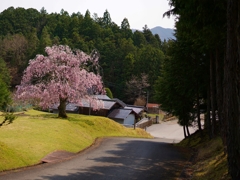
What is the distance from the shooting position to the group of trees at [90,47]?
66.8 metres

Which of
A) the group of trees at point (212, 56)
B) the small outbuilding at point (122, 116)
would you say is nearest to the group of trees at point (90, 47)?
the small outbuilding at point (122, 116)

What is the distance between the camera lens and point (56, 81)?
2781cm

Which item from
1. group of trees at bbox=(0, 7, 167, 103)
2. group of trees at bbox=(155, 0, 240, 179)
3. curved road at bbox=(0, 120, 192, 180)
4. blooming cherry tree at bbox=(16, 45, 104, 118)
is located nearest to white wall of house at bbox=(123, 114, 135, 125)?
group of trees at bbox=(0, 7, 167, 103)

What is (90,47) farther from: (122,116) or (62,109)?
(62,109)

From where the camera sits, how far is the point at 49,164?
1211 centimetres

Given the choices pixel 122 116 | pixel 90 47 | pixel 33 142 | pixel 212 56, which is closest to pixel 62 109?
pixel 33 142

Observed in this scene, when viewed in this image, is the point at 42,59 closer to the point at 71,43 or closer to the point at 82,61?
the point at 82,61

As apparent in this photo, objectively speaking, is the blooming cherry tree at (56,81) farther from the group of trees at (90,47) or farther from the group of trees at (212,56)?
the group of trees at (90,47)

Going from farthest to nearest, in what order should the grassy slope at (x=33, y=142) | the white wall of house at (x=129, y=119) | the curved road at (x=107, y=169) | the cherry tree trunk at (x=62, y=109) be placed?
the white wall of house at (x=129, y=119) < the cherry tree trunk at (x=62, y=109) < the grassy slope at (x=33, y=142) < the curved road at (x=107, y=169)

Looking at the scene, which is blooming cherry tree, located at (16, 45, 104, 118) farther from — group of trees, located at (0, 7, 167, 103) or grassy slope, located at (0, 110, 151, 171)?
group of trees, located at (0, 7, 167, 103)

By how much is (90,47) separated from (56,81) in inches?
1923

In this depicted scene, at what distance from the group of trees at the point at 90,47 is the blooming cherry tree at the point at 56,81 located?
26.1m

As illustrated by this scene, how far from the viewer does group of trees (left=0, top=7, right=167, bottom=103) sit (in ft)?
219

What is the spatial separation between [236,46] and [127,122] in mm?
43308
